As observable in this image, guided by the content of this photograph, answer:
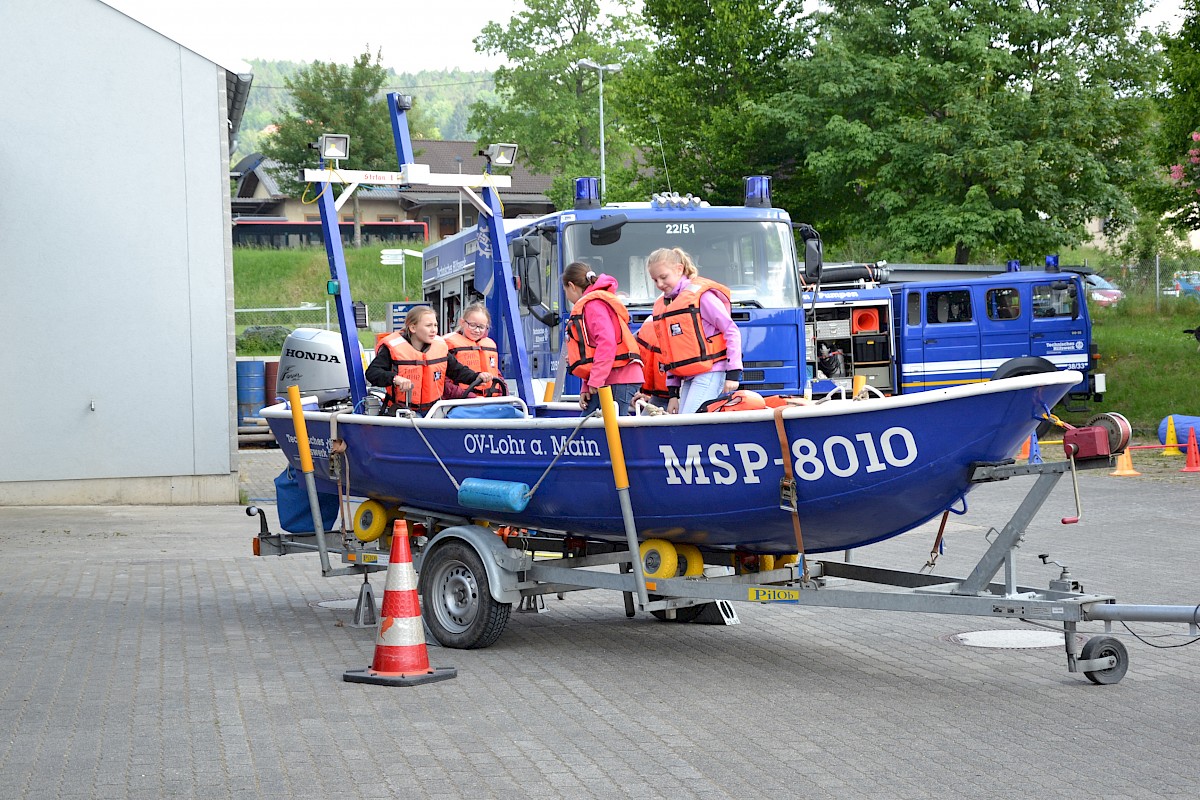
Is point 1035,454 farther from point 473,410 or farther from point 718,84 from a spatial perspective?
point 718,84

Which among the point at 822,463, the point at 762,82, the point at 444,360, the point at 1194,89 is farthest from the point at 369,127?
the point at 822,463

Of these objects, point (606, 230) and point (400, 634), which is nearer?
point (400, 634)

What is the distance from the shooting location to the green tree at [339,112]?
60281 mm

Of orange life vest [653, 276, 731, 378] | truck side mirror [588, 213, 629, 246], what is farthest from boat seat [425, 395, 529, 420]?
truck side mirror [588, 213, 629, 246]

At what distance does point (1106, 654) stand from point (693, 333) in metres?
2.78

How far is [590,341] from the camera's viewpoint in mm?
7805

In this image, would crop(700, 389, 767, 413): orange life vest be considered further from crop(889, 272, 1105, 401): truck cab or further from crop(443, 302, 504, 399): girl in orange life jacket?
crop(889, 272, 1105, 401): truck cab

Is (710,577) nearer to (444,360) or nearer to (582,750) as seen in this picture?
(582,750)

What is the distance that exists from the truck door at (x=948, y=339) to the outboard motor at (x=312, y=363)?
10201mm

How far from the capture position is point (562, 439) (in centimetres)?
724

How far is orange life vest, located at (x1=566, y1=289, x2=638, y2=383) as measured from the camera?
7789mm

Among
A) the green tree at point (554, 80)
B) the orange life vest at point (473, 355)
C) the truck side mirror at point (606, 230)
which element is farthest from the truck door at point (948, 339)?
the green tree at point (554, 80)

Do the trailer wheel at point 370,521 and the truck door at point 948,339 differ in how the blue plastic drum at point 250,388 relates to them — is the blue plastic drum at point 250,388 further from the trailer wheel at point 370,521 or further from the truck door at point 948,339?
the trailer wheel at point 370,521

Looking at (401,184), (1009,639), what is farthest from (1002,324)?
(1009,639)
